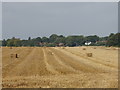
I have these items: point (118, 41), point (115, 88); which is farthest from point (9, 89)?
point (118, 41)

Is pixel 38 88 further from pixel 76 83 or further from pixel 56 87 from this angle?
pixel 76 83

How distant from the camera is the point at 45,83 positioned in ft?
48.2

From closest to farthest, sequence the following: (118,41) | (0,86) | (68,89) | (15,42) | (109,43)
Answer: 1. (68,89)
2. (0,86)
3. (118,41)
4. (109,43)
5. (15,42)

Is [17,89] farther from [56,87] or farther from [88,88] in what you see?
[88,88]

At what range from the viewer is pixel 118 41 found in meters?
127

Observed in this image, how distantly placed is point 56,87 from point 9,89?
82.9 inches

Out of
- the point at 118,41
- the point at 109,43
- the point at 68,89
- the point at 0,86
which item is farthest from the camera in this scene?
the point at 109,43

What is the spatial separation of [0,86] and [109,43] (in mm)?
125256

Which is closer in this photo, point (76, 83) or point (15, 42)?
point (76, 83)

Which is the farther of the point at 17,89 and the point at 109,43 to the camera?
the point at 109,43

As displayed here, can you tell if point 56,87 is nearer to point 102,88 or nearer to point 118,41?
point 102,88

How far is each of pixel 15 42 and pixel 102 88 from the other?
188618mm

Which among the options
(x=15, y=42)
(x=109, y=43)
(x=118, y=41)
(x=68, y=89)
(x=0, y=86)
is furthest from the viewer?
(x=15, y=42)

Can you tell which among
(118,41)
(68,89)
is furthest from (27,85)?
(118,41)
